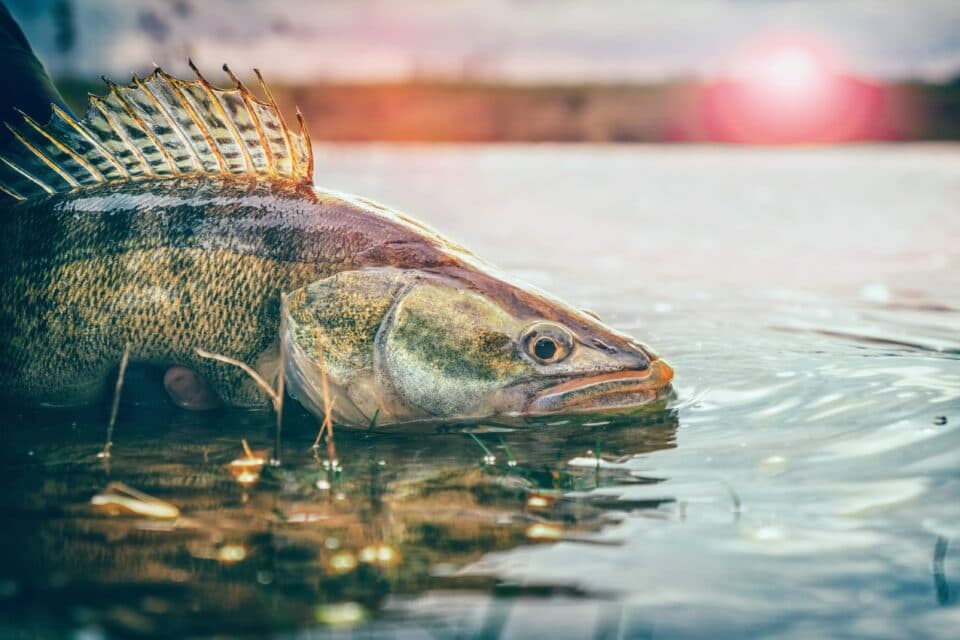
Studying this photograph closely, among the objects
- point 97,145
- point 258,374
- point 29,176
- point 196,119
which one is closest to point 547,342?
point 258,374

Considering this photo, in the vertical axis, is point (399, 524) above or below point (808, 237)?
below

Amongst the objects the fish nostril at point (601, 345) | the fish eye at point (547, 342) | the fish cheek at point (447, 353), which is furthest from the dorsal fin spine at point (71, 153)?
the fish nostril at point (601, 345)

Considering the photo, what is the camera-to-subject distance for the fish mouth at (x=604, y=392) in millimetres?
5434

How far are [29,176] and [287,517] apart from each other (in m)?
3.00

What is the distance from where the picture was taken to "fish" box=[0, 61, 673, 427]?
17.5 ft

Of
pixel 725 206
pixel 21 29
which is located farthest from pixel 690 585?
pixel 725 206

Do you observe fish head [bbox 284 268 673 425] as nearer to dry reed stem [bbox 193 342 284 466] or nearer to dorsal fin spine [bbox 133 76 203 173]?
dry reed stem [bbox 193 342 284 466]

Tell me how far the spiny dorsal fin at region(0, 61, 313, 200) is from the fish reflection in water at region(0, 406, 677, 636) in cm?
137

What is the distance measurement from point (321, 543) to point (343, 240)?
213 centimetres

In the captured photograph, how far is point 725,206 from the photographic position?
1105 inches

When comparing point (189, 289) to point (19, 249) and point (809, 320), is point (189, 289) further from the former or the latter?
point (809, 320)

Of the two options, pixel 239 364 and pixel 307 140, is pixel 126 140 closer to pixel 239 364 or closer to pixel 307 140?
pixel 307 140

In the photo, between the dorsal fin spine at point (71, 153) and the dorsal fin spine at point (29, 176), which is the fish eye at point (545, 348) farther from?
the dorsal fin spine at point (29, 176)

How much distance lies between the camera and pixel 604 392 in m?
5.47
